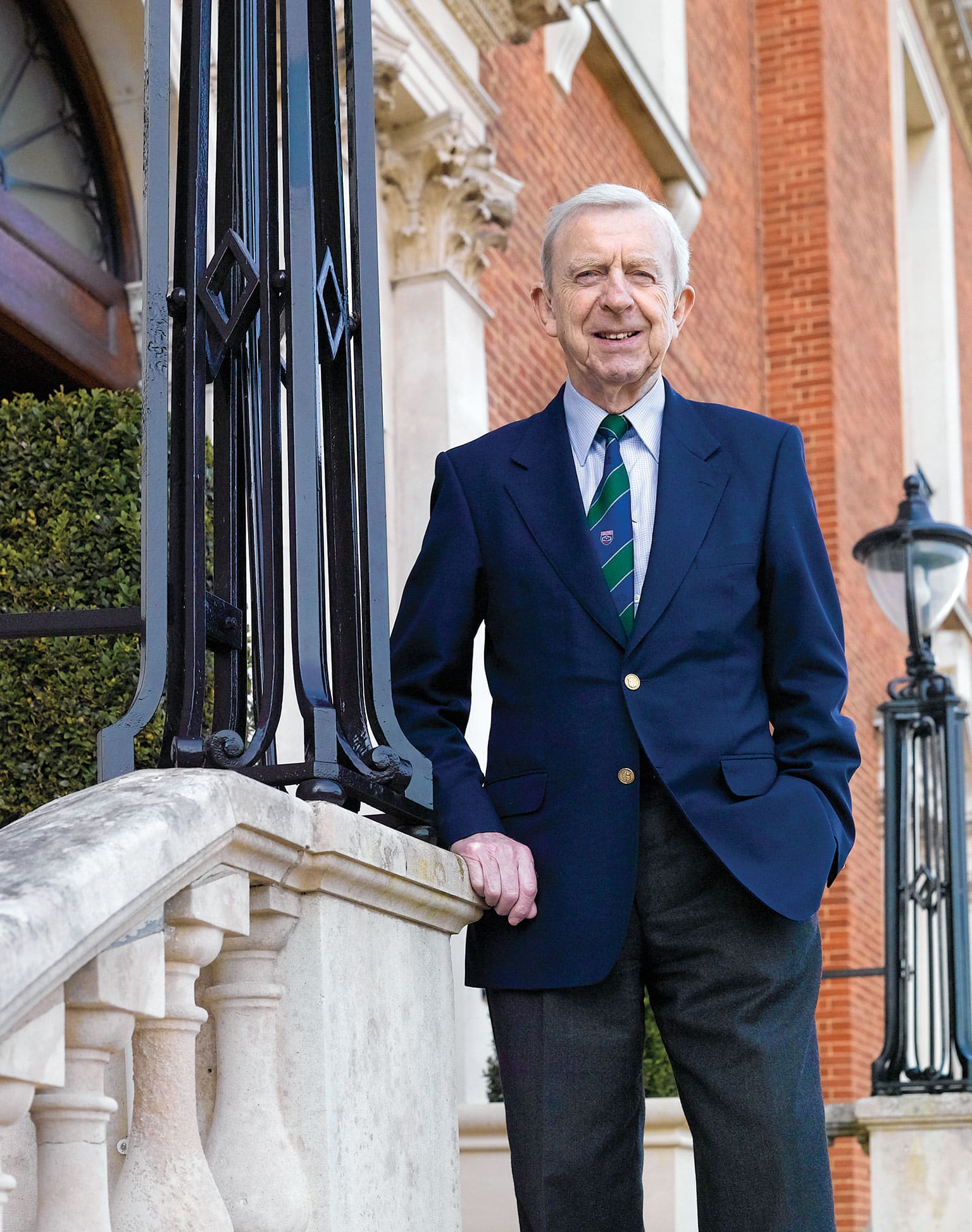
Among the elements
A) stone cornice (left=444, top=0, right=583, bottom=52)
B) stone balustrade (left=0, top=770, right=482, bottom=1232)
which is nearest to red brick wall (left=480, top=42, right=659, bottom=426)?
stone cornice (left=444, top=0, right=583, bottom=52)

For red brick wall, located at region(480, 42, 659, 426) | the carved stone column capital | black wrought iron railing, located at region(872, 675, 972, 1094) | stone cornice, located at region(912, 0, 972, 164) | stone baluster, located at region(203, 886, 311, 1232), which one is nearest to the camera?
stone baluster, located at region(203, 886, 311, 1232)

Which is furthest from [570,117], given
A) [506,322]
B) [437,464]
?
[437,464]

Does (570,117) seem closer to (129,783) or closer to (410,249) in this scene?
(410,249)

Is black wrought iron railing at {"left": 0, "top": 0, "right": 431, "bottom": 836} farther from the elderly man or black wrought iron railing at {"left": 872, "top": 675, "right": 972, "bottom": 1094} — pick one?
black wrought iron railing at {"left": 872, "top": 675, "right": 972, "bottom": 1094}

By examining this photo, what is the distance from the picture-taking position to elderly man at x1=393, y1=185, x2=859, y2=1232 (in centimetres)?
253

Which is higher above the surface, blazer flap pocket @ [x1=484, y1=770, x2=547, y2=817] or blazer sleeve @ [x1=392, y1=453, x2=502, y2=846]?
blazer sleeve @ [x1=392, y1=453, x2=502, y2=846]

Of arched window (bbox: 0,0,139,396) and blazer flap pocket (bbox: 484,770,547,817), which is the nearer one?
blazer flap pocket (bbox: 484,770,547,817)

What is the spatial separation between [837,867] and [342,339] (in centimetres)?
103

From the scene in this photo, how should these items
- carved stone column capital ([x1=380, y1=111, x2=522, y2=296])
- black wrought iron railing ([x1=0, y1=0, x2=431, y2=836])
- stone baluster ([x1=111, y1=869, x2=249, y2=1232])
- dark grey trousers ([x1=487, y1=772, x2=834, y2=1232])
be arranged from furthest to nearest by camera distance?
carved stone column capital ([x1=380, y1=111, x2=522, y2=296]) < dark grey trousers ([x1=487, y1=772, x2=834, y2=1232]) < black wrought iron railing ([x1=0, y1=0, x2=431, y2=836]) < stone baluster ([x1=111, y1=869, x2=249, y2=1232])

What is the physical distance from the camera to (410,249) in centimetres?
747

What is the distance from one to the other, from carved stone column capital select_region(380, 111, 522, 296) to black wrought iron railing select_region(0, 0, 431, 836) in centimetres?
451

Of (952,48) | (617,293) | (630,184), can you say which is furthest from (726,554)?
(952,48)

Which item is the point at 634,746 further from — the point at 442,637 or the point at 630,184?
the point at 630,184

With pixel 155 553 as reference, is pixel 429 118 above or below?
above
